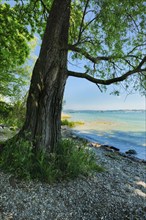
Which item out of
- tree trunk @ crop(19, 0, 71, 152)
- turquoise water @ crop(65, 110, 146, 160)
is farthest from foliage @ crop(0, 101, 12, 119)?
tree trunk @ crop(19, 0, 71, 152)

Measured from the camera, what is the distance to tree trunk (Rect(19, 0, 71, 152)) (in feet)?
15.3

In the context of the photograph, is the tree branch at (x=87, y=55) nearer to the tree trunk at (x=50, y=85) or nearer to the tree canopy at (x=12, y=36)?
the tree trunk at (x=50, y=85)

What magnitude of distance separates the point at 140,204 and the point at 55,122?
2480 mm

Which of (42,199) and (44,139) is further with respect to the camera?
(44,139)

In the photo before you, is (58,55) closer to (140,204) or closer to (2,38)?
(140,204)

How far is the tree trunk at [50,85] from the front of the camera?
15.3ft

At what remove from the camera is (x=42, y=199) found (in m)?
3.38

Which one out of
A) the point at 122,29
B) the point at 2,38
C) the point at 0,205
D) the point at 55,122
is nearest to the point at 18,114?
the point at 2,38

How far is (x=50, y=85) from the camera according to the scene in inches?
184

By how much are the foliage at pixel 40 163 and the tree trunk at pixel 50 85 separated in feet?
1.13

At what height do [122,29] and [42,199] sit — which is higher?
[122,29]

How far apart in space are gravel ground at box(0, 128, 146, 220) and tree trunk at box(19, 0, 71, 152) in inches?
43.9

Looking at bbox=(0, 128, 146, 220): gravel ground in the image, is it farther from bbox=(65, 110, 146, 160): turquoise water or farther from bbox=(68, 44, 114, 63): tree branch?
bbox=(65, 110, 146, 160): turquoise water

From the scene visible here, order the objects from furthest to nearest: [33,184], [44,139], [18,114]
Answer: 1. [18,114]
2. [44,139]
3. [33,184]
